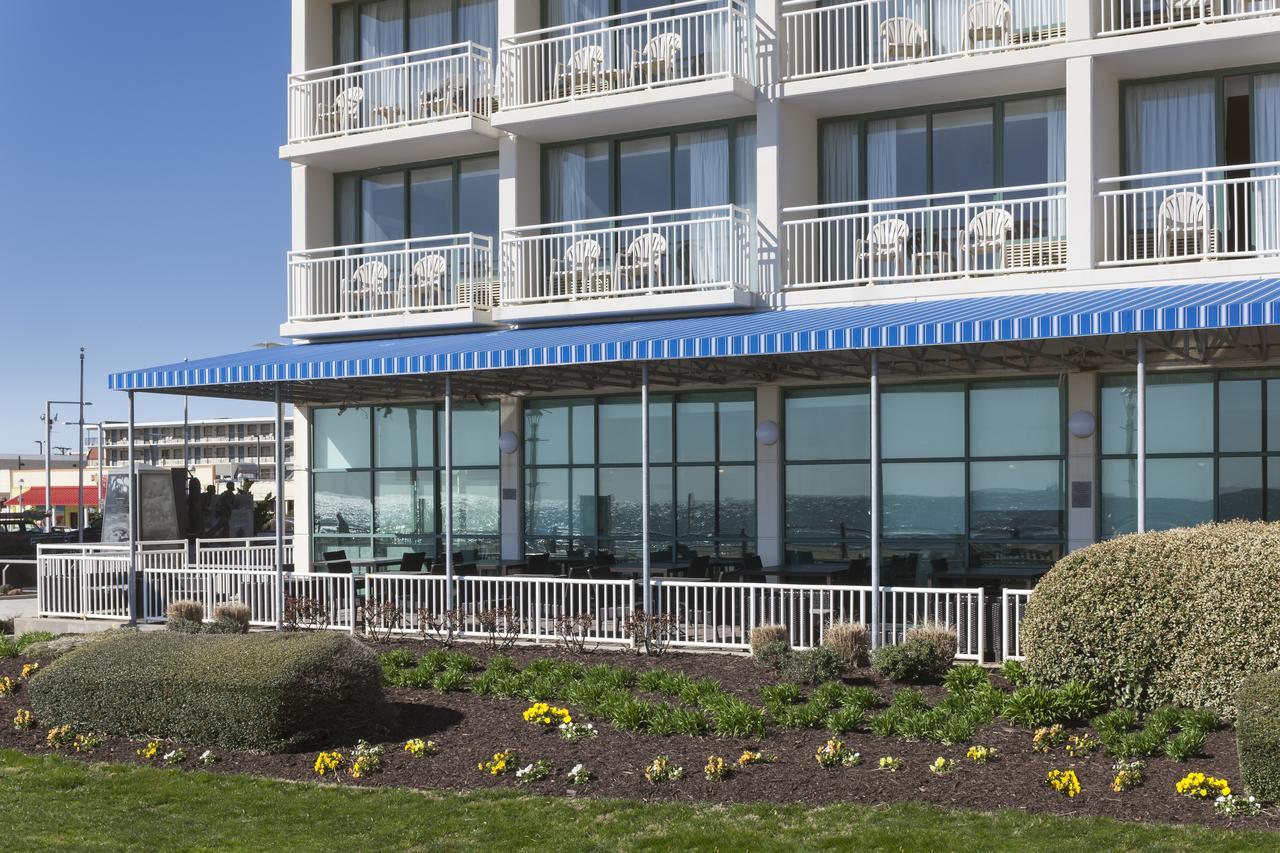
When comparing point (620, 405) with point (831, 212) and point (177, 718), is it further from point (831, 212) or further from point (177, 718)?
point (177, 718)

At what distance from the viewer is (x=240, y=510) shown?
3161 cm

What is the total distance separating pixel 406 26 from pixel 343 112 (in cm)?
195

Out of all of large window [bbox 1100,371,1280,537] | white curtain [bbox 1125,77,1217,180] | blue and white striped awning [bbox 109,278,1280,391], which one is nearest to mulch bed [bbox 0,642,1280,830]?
blue and white striped awning [bbox 109,278,1280,391]

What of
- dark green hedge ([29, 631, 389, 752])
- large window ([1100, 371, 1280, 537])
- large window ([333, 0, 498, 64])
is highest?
large window ([333, 0, 498, 64])

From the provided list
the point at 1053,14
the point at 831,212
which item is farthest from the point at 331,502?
the point at 1053,14

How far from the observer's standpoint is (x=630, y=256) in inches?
838

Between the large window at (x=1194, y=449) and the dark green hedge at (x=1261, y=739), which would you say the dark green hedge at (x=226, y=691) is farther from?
the large window at (x=1194, y=449)

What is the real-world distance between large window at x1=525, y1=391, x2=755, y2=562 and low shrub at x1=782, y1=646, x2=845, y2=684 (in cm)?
715

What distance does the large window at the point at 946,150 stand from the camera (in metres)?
19.6

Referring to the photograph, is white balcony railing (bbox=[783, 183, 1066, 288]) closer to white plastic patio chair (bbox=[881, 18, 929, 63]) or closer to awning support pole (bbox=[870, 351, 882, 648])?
white plastic patio chair (bbox=[881, 18, 929, 63])

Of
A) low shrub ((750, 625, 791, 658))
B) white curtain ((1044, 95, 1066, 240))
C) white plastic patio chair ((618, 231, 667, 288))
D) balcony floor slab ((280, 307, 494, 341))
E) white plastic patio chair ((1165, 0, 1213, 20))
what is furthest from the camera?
balcony floor slab ((280, 307, 494, 341))

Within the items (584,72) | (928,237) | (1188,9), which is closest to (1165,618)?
(928,237)

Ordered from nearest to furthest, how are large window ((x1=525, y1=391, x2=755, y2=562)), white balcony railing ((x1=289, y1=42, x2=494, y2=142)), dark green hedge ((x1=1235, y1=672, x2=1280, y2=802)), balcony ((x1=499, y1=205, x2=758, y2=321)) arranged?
dark green hedge ((x1=1235, y1=672, x2=1280, y2=802)), balcony ((x1=499, y1=205, x2=758, y2=321)), large window ((x1=525, y1=391, x2=755, y2=562)), white balcony railing ((x1=289, y1=42, x2=494, y2=142))

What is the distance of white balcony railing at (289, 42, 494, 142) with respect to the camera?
22.9m
